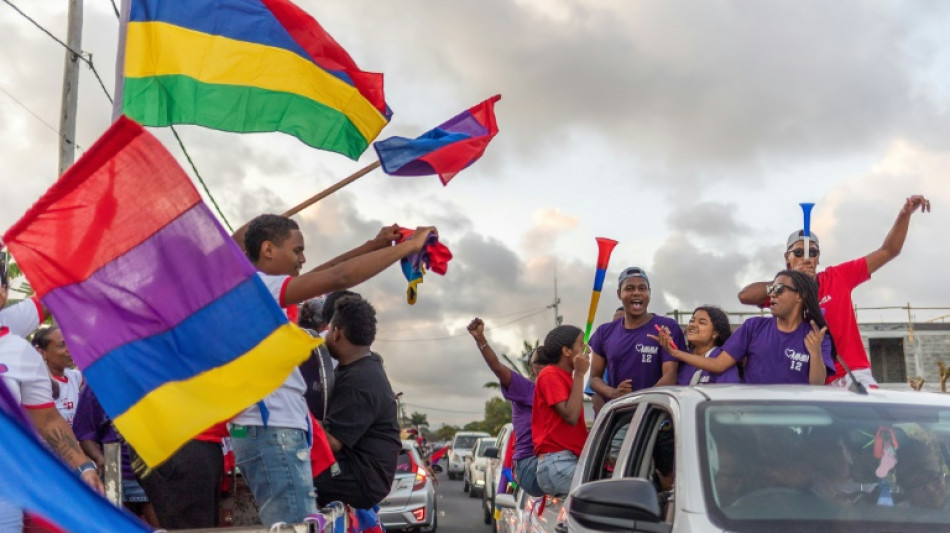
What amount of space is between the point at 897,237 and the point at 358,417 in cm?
391

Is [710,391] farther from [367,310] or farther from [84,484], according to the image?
[84,484]

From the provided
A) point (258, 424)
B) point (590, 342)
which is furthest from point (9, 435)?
point (590, 342)

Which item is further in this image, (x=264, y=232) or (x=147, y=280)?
(x=264, y=232)

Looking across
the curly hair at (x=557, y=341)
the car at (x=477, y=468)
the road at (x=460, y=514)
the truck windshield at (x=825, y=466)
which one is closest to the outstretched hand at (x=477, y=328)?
the curly hair at (x=557, y=341)

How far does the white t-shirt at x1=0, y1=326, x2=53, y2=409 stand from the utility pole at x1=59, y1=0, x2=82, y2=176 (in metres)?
10.6

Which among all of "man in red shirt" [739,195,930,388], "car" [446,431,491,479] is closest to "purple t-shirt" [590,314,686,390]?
→ "man in red shirt" [739,195,930,388]

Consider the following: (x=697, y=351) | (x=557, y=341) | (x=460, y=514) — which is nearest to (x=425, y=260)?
(x=557, y=341)

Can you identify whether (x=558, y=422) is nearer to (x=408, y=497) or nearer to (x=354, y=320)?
(x=354, y=320)

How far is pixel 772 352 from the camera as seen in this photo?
6.02 meters

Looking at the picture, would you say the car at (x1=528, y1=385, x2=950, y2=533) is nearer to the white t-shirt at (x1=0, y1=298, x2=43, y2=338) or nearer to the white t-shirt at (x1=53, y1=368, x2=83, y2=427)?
the white t-shirt at (x1=0, y1=298, x2=43, y2=338)

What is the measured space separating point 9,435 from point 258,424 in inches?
52.9

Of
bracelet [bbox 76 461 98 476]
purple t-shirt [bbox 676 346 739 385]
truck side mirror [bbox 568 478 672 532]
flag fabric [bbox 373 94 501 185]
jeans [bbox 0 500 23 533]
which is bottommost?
jeans [bbox 0 500 23 533]

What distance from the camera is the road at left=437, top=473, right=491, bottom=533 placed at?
18062 millimetres

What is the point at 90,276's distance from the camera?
3760 millimetres
